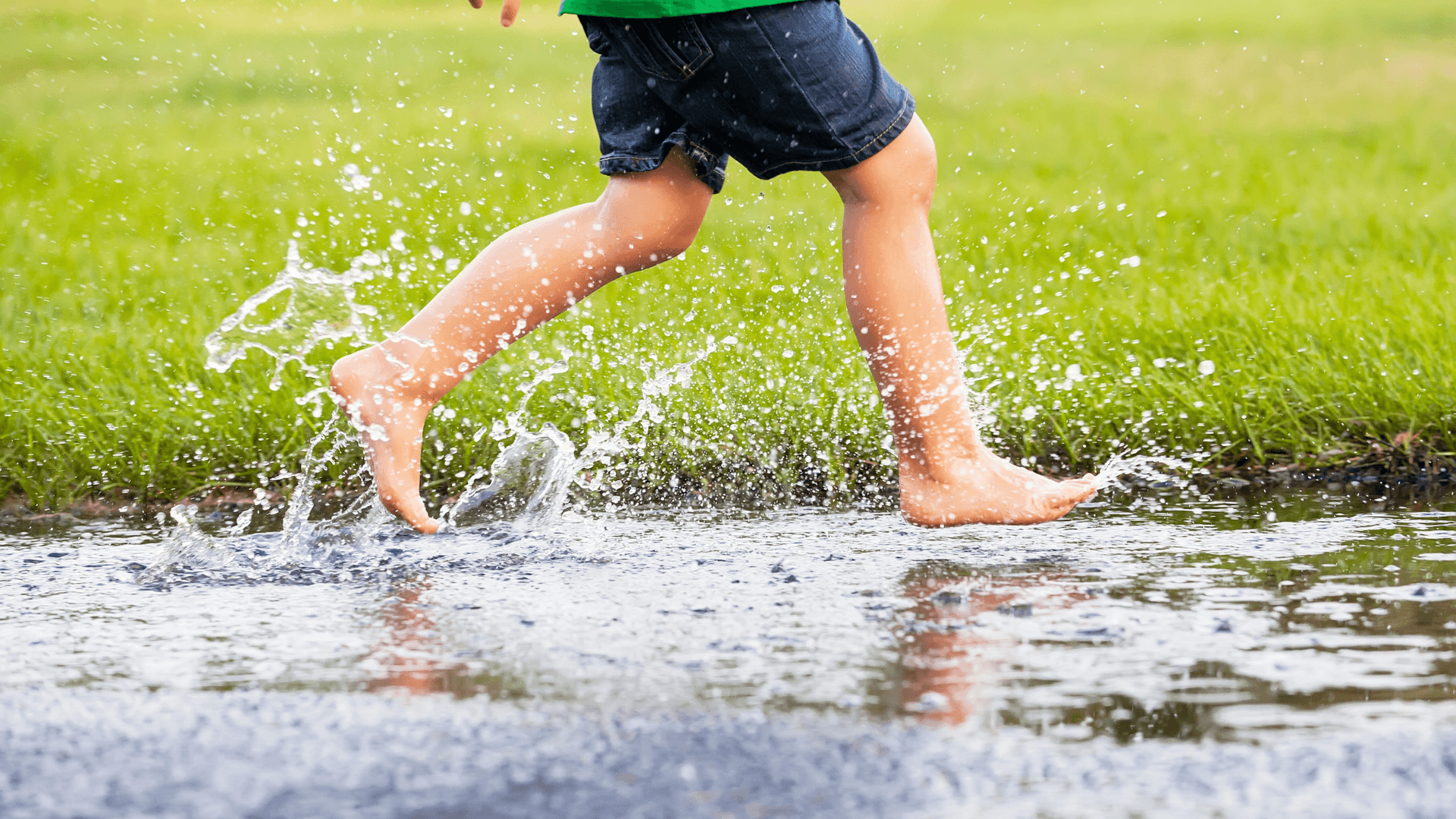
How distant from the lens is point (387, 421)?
275 cm

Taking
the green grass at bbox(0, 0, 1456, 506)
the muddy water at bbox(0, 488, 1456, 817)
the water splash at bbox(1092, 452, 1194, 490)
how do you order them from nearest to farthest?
the muddy water at bbox(0, 488, 1456, 817)
the water splash at bbox(1092, 452, 1194, 490)
the green grass at bbox(0, 0, 1456, 506)

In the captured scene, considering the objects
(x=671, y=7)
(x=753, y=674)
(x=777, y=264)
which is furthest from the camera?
(x=777, y=264)

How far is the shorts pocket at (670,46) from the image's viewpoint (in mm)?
2484

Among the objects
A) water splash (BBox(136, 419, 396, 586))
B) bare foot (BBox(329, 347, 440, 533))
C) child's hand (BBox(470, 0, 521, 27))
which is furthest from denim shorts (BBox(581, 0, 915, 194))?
water splash (BBox(136, 419, 396, 586))

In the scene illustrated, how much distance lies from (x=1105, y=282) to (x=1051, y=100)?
4.94 meters

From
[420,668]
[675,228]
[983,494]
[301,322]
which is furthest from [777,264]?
[420,668]

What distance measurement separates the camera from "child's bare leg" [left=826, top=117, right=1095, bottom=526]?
2660mm

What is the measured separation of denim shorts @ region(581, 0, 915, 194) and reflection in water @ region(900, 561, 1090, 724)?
0.71 meters

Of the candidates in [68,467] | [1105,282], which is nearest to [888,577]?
[68,467]

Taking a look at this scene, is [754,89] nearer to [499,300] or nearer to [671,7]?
[671,7]

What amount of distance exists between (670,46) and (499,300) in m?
0.54

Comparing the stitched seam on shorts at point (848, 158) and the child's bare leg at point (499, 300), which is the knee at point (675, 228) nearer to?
the child's bare leg at point (499, 300)

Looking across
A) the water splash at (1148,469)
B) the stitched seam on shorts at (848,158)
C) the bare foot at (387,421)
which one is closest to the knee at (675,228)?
the stitched seam on shorts at (848,158)

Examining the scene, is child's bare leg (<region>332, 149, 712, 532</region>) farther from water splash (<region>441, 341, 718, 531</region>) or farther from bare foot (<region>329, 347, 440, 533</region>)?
water splash (<region>441, 341, 718, 531</region>)
